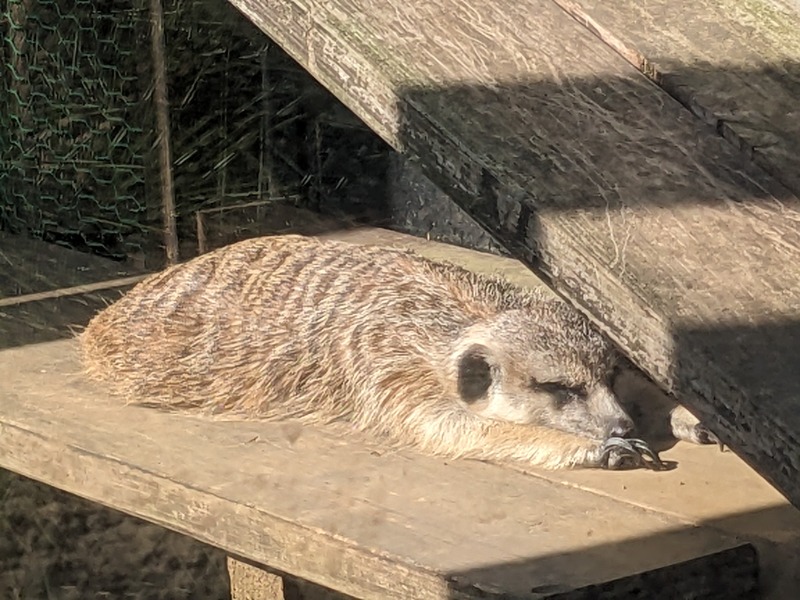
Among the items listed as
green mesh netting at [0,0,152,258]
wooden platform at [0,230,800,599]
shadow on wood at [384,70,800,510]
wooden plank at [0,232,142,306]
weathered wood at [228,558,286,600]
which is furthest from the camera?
green mesh netting at [0,0,152,258]

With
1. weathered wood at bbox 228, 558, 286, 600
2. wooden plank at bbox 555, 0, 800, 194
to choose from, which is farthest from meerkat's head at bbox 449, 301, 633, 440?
wooden plank at bbox 555, 0, 800, 194

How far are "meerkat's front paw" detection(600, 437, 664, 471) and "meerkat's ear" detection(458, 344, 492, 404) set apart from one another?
0.52 m

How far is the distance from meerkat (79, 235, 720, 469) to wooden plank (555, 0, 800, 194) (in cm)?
99

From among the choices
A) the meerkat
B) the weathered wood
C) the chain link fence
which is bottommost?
the weathered wood

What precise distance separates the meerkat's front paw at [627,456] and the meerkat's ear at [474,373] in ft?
1.72

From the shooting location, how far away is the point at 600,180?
4.85ft

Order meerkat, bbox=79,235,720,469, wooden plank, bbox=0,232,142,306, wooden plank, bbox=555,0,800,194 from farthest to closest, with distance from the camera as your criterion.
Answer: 1. wooden plank, bbox=0,232,142,306
2. meerkat, bbox=79,235,720,469
3. wooden plank, bbox=555,0,800,194

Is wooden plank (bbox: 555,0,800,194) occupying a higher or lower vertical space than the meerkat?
higher

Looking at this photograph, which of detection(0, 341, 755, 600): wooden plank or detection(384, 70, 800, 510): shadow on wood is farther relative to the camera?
detection(0, 341, 755, 600): wooden plank

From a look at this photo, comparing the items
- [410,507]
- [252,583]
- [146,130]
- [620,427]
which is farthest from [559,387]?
[146,130]

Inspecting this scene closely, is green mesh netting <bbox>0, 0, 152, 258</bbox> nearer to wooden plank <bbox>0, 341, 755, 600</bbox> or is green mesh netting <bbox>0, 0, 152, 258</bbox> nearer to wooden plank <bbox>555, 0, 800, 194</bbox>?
wooden plank <bbox>0, 341, 755, 600</bbox>

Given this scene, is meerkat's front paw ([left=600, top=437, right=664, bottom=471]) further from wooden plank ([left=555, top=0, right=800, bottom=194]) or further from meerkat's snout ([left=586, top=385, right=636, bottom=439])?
wooden plank ([left=555, top=0, right=800, bottom=194])

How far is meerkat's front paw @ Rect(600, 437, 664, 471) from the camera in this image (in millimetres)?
2373

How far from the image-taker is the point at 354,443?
2.59m
